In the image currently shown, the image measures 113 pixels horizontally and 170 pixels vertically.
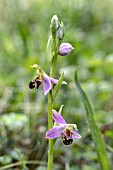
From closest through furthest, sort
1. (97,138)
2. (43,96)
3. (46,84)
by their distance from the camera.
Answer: (46,84)
(97,138)
(43,96)

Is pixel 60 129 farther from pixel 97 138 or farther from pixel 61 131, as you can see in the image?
pixel 97 138

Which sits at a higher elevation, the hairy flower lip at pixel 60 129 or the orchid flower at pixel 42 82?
the orchid flower at pixel 42 82

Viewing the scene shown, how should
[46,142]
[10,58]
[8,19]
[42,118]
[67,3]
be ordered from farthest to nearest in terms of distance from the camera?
1. [8,19]
2. [67,3]
3. [10,58]
4. [42,118]
5. [46,142]

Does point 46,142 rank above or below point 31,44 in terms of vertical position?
below

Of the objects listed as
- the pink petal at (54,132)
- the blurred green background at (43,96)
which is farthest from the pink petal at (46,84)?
the blurred green background at (43,96)

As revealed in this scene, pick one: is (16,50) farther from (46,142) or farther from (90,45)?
(46,142)

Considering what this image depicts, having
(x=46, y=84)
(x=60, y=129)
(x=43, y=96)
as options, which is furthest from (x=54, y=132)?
(x=43, y=96)

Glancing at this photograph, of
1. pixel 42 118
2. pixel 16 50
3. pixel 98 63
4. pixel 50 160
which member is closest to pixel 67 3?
pixel 16 50

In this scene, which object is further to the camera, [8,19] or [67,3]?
[8,19]

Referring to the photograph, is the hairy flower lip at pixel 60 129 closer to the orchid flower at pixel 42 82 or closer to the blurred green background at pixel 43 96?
the orchid flower at pixel 42 82
